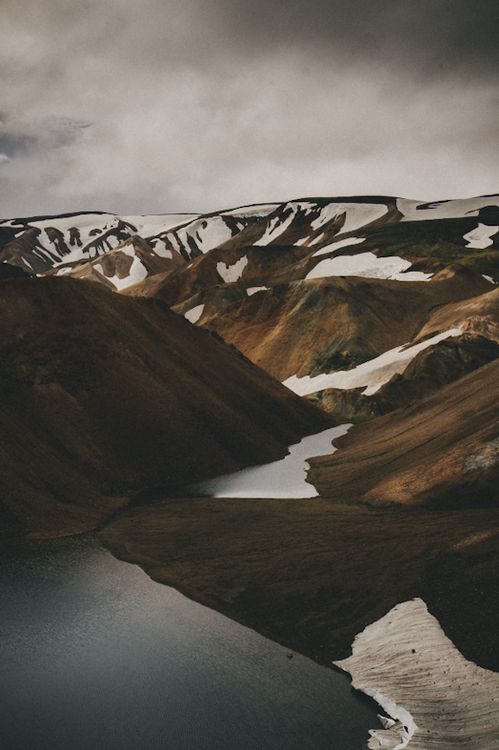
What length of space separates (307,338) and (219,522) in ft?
289

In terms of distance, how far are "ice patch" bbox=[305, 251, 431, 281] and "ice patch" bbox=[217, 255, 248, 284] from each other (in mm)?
29530

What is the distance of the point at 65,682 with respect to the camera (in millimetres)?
17812

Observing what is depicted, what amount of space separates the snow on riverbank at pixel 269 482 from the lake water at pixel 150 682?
57.0 ft

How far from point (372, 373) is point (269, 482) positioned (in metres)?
55.8

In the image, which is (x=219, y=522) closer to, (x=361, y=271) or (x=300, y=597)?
(x=300, y=597)

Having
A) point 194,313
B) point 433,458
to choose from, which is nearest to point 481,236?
point 194,313

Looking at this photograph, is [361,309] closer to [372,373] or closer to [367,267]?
[372,373]

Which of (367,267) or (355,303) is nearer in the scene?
(355,303)

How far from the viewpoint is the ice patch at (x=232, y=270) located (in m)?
186

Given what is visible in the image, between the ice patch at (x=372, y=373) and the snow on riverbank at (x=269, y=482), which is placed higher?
the ice patch at (x=372, y=373)

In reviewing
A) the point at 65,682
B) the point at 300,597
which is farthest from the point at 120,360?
the point at 65,682

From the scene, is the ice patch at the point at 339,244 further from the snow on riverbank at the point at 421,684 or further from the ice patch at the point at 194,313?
the snow on riverbank at the point at 421,684

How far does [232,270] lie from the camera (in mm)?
188125

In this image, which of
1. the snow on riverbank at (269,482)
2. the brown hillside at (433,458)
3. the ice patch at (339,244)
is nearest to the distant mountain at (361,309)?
the ice patch at (339,244)
